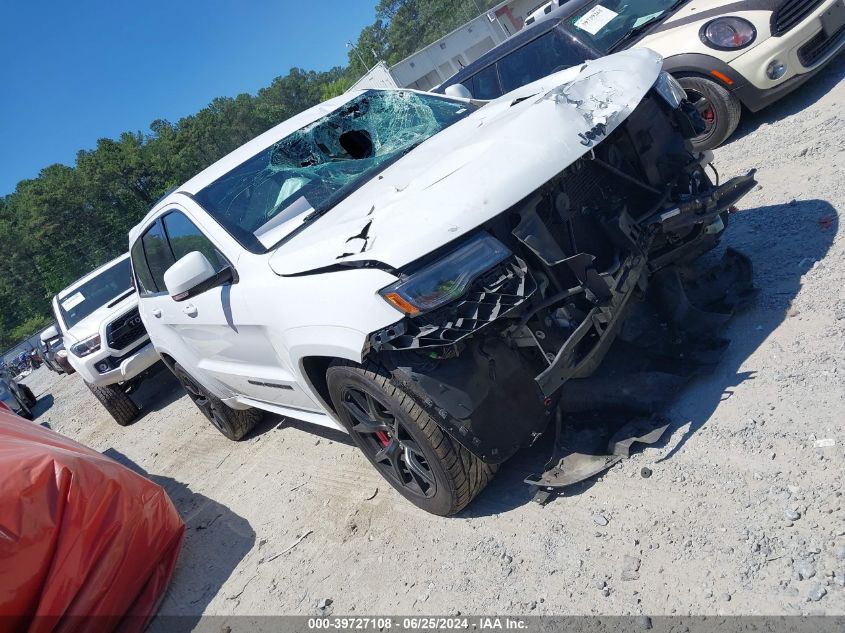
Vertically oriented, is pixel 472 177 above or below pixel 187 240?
below

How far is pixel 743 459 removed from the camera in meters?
2.48

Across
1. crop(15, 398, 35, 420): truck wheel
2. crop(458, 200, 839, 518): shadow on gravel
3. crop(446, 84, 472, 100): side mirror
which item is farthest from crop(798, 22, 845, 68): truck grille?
crop(15, 398, 35, 420): truck wheel

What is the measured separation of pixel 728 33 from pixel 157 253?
543 centimetres

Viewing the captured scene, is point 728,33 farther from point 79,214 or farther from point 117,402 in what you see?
point 79,214

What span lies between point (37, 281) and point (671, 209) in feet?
206

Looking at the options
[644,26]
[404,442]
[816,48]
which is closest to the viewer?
[404,442]

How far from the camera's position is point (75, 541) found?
10.2ft

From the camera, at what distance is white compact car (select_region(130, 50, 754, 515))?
2.44 metres

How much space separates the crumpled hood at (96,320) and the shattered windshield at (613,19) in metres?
6.12

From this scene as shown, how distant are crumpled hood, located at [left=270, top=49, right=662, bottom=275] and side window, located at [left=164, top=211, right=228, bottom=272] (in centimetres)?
62

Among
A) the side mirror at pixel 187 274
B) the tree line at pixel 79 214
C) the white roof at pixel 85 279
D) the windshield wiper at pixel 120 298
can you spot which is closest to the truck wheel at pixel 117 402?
the windshield wiper at pixel 120 298

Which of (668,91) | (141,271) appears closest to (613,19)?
(668,91)

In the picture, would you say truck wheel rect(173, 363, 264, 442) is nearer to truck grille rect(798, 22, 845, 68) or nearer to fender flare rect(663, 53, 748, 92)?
fender flare rect(663, 53, 748, 92)

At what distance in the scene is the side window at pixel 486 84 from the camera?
7.09m
